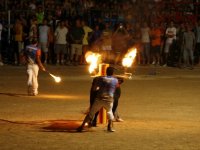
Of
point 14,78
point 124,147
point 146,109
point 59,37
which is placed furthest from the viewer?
point 59,37

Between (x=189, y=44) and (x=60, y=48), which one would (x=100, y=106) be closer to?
(x=60, y=48)

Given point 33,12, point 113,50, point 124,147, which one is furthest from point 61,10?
point 124,147

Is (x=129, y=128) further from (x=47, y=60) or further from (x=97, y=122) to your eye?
(x=47, y=60)

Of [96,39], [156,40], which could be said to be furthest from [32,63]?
[156,40]

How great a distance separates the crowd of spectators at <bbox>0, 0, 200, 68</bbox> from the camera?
2733 cm

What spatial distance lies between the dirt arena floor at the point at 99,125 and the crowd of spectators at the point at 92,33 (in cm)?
299

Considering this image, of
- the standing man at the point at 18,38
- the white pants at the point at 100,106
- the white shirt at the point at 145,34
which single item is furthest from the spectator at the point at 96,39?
the white pants at the point at 100,106

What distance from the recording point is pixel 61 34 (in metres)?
27.3

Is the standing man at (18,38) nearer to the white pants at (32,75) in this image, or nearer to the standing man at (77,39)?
the standing man at (77,39)

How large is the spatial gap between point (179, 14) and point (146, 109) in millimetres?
15422

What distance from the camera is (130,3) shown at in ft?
99.6

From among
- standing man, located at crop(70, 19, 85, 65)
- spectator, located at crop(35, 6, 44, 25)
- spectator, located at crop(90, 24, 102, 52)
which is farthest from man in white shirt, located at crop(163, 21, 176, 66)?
spectator, located at crop(35, 6, 44, 25)

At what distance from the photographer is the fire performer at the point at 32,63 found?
60.1ft

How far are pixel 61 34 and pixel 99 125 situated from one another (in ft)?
47.0
